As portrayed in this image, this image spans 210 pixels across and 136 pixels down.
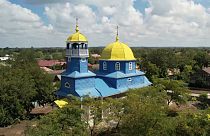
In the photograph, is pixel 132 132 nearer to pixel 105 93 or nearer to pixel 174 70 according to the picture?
pixel 105 93

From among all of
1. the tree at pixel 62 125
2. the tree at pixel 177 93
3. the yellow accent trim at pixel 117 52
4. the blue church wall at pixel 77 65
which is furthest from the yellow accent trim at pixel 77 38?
the tree at pixel 62 125

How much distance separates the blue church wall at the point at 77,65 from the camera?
93.4 feet

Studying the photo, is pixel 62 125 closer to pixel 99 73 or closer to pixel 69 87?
pixel 69 87

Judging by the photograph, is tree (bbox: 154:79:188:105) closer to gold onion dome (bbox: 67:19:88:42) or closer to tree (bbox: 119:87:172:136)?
gold onion dome (bbox: 67:19:88:42)

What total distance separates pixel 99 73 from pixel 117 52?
126 inches

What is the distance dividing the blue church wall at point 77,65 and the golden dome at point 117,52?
4958 millimetres

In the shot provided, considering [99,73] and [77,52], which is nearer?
[77,52]

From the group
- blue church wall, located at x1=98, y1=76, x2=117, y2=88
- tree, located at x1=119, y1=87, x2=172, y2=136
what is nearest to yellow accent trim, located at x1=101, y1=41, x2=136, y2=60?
blue church wall, located at x1=98, y1=76, x2=117, y2=88

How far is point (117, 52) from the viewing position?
3300cm

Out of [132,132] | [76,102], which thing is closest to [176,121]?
Answer: [132,132]

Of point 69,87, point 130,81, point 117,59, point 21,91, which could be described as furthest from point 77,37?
point 130,81

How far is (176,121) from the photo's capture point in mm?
17594

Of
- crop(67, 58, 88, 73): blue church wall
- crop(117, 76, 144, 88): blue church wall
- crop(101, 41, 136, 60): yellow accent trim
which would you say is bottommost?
crop(117, 76, 144, 88): blue church wall

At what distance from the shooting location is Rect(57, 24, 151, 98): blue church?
2823cm
